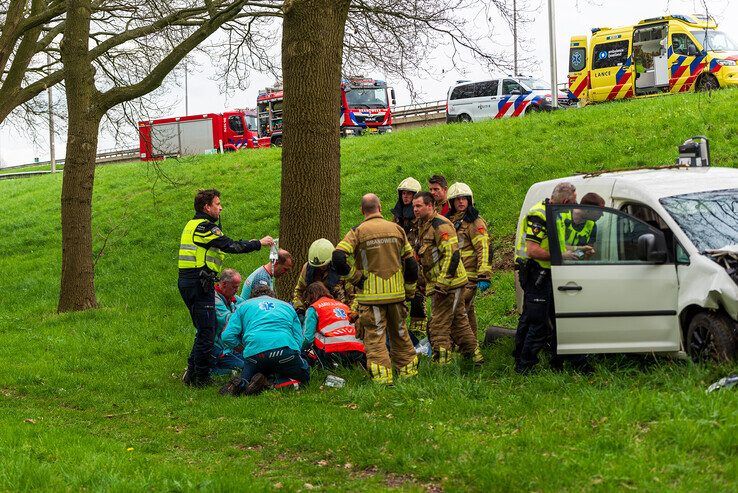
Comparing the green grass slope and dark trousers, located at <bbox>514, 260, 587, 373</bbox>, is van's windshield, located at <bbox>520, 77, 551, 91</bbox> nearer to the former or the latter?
the green grass slope

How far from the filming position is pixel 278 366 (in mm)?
9391

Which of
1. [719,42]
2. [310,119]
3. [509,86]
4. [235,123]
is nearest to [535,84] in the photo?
[509,86]

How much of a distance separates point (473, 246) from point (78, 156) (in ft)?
29.7

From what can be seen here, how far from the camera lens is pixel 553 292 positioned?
8.45m

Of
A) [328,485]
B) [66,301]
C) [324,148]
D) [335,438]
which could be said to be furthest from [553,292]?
[66,301]

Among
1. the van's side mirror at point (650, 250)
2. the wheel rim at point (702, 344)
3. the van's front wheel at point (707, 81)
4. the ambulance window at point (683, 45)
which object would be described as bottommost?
the wheel rim at point (702, 344)

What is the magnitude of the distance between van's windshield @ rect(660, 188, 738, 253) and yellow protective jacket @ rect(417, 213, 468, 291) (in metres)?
2.12

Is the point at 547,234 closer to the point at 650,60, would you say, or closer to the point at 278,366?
the point at 278,366

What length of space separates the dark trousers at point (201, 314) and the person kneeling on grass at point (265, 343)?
65 centimetres

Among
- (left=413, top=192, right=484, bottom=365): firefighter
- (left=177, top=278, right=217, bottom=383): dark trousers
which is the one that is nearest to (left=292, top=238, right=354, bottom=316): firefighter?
(left=177, top=278, right=217, bottom=383): dark trousers

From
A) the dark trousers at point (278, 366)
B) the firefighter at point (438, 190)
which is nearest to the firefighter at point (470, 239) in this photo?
the firefighter at point (438, 190)

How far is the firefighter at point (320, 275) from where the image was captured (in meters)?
10.2

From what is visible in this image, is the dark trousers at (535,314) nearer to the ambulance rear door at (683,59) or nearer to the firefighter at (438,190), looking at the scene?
the firefighter at (438,190)

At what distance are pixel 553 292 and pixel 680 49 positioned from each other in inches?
849
